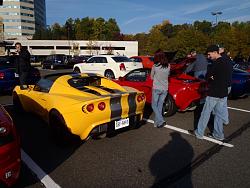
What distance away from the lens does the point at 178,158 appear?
14.0 ft

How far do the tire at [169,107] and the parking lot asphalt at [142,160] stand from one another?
2.47 ft

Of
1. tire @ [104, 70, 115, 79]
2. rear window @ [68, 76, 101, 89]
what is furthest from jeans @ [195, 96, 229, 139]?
tire @ [104, 70, 115, 79]

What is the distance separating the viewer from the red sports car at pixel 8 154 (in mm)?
2943

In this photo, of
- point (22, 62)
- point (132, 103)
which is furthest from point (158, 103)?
point (22, 62)

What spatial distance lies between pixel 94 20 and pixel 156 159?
117 m

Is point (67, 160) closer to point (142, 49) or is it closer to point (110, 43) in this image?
point (110, 43)

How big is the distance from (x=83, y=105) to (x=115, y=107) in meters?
0.58

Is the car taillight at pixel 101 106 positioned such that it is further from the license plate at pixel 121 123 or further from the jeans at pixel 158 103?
the jeans at pixel 158 103

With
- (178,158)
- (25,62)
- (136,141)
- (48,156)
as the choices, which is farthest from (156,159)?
(25,62)

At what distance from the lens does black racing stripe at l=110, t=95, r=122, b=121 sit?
4.61m

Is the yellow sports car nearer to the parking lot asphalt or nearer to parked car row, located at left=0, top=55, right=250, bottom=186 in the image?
parked car row, located at left=0, top=55, right=250, bottom=186

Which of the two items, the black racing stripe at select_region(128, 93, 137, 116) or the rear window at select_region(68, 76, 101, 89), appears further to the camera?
the rear window at select_region(68, 76, 101, 89)

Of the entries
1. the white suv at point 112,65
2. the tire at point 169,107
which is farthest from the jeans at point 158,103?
the white suv at point 112,65

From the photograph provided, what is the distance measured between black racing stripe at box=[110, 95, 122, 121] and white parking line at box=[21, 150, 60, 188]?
1.41 meters
